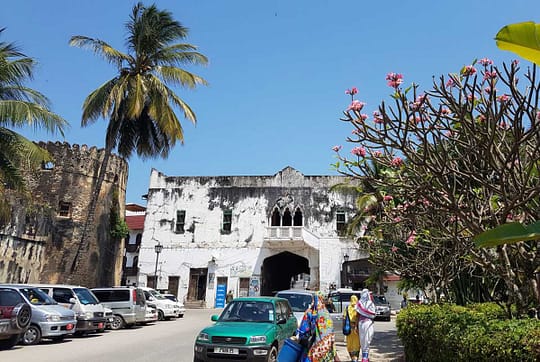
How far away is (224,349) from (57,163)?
23690 millimetres

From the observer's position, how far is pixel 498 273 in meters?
6.45

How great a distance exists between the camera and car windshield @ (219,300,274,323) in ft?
29.9

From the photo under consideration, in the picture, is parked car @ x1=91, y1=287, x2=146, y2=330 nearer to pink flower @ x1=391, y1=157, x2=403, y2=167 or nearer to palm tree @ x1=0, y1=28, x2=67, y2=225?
palm tree @ x1=0, y1=28, x2=67, y2=225

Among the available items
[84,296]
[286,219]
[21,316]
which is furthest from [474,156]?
[286,219]

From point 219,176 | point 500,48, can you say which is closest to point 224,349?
point 500,48

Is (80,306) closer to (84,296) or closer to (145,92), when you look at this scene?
(84,296)

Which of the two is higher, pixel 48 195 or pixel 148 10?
pixel 148 10

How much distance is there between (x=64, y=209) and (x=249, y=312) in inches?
865

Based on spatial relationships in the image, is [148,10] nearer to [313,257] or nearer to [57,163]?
[57,163]

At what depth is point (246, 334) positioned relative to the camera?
8.12m

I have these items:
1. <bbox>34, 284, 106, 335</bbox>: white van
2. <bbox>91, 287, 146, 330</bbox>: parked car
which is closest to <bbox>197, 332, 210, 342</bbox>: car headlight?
<bbox>34, 284, 106, 335</bbox>: white van

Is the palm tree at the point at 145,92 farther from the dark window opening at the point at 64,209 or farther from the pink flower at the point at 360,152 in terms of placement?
the pink flower at the point at 360,152

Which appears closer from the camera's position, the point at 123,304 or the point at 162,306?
the point at 123,304

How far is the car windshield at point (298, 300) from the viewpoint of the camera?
12492mm
